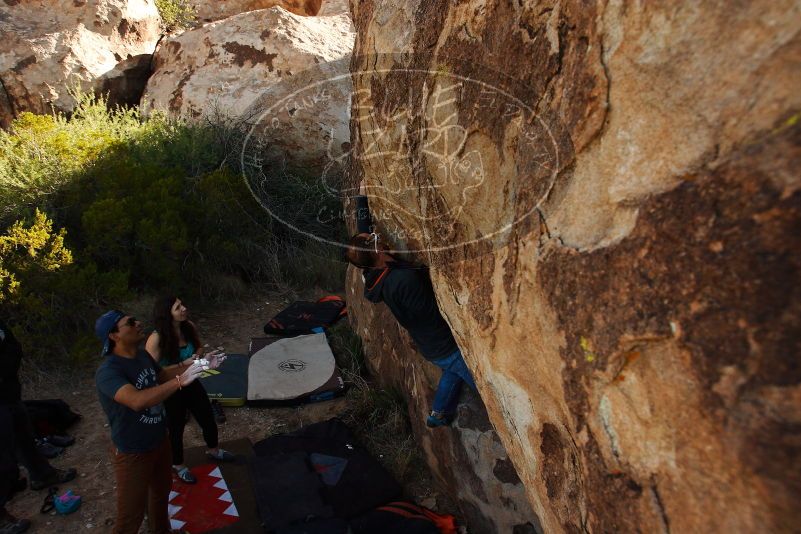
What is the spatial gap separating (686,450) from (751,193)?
0.54 meters

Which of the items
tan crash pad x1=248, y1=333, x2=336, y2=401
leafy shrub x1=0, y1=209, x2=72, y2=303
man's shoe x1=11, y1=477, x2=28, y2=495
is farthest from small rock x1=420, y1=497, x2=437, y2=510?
leafy shrub x1=0, y1=209, x2=72, y2=303

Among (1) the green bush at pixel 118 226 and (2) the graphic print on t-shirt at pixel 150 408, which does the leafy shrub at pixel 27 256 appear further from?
(2) the graphic print on t-shirt at pixel 150 408

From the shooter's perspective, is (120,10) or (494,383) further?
(120,10)

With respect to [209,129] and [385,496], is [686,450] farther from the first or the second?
[209,129]

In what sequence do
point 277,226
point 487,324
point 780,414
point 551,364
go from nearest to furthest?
point 780,414 → point 551,364 → point 487,324 → point 277,226

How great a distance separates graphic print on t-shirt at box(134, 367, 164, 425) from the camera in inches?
112

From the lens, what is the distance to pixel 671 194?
1.32 meters

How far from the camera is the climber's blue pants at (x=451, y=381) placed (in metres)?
3.22

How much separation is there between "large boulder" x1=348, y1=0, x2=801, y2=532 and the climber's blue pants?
78 cm

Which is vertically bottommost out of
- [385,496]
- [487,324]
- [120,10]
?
[385,496]

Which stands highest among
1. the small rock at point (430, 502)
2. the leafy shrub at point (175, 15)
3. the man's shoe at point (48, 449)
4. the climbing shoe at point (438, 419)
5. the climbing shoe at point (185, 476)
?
the leafy shrub at point (175, 15)

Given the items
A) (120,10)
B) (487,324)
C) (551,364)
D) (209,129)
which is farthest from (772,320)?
(120,10)

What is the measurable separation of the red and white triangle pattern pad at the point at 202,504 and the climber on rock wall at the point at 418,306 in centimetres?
133

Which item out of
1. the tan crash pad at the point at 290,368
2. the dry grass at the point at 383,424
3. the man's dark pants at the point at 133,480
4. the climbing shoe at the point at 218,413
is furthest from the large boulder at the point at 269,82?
the man's dark pants at the point at 133,480
